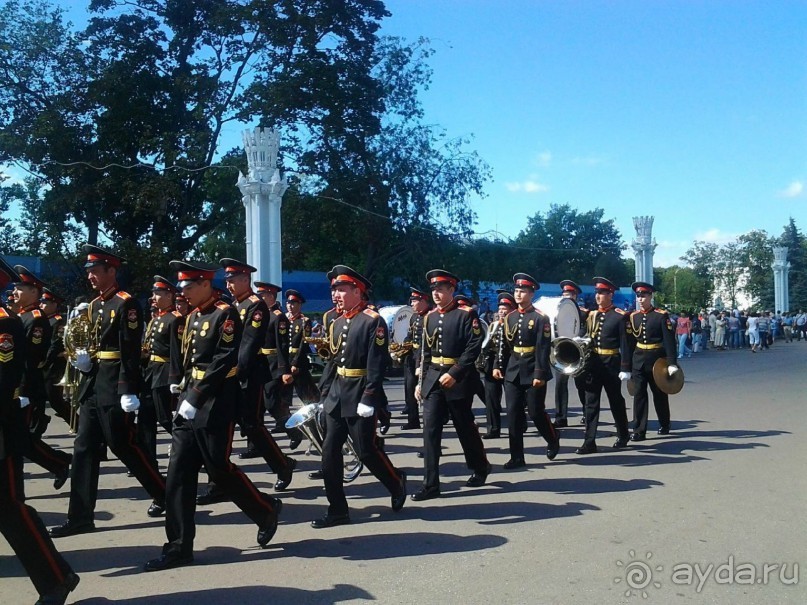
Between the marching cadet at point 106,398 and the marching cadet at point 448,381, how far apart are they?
231 cm

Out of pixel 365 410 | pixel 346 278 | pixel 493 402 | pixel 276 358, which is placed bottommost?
pixel 493 402

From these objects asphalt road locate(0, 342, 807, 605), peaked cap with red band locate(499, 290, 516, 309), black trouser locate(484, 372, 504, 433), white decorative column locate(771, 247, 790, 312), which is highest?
white decorative column locate(771, 247, 790, 312)

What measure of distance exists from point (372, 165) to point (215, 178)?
18.4 ft

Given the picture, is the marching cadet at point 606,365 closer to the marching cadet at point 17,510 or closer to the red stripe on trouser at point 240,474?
the red stripe on trouser at point 240,474

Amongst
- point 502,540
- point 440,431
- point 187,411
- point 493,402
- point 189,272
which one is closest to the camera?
point 187,411

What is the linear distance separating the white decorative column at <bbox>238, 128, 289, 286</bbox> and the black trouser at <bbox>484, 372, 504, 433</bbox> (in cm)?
1039

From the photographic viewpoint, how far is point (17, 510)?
4320 millimetres

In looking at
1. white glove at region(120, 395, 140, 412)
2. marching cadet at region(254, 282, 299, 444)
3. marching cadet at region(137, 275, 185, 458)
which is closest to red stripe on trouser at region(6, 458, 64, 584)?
white glove at region(120, 395, 140, 412)

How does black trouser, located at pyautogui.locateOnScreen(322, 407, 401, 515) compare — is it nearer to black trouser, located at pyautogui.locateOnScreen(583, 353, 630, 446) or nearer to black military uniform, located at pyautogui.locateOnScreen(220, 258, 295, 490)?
black military uniform, located at pyautogui.locateOnScreen(220, 258, 295, 490)

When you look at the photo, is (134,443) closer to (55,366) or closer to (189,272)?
(189,272)

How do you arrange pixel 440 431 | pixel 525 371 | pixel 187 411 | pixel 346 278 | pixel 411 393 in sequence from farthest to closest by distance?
pixel 411 393, pixel 525 371, pixel 440 431, pixel 346 278, pixel 187 411

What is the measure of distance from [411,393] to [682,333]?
771 inches

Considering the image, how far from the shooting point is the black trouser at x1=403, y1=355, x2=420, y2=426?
38.1 feet

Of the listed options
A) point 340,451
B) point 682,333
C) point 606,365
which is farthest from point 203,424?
point 682,333
